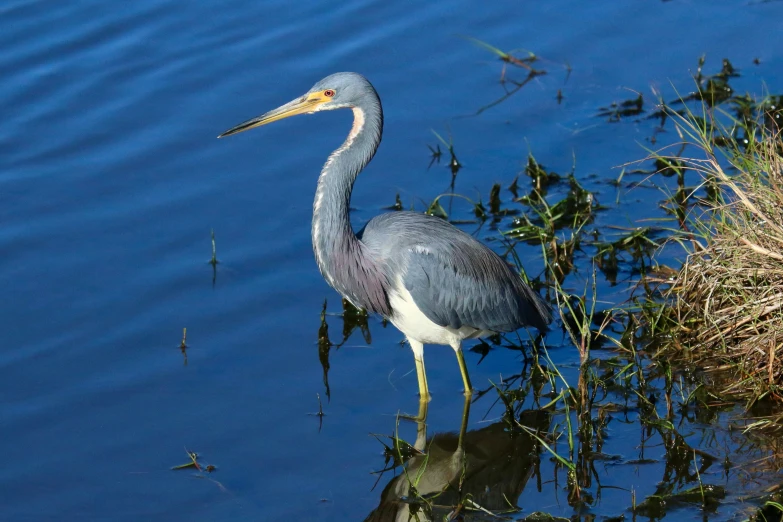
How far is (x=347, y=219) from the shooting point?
20.7 ft

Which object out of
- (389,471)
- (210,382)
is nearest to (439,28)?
(210,382)

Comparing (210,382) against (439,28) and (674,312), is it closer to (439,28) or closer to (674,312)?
(674,312)

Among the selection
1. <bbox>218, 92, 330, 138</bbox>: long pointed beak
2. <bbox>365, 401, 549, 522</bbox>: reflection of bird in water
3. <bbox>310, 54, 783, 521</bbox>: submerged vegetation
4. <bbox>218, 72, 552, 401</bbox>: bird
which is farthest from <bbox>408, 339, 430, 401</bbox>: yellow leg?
<bbox>218, 92, 330, 138</bbox>: long pointed beak

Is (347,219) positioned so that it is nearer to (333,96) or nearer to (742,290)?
(333,96)

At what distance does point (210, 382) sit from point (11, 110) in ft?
13.0

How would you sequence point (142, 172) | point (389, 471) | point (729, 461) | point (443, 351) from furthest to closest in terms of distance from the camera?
1. point (142, 172)
2. point (443, 351)
3. point (389, 471)
4. point (729, 461)

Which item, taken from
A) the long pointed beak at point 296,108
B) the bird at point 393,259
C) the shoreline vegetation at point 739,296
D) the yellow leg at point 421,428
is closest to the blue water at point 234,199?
the yellow leg at point 421,428

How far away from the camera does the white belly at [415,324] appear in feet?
20.9

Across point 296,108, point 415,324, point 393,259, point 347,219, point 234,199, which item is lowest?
point 415,324

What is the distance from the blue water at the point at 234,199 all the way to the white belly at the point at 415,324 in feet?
1.42

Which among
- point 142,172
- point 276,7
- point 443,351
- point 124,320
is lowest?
point 443,351

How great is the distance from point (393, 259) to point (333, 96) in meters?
1.05

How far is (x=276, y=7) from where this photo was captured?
36.8ft

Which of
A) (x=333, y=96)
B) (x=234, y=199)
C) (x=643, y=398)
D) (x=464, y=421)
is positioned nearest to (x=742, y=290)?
(x=643, y=398)
